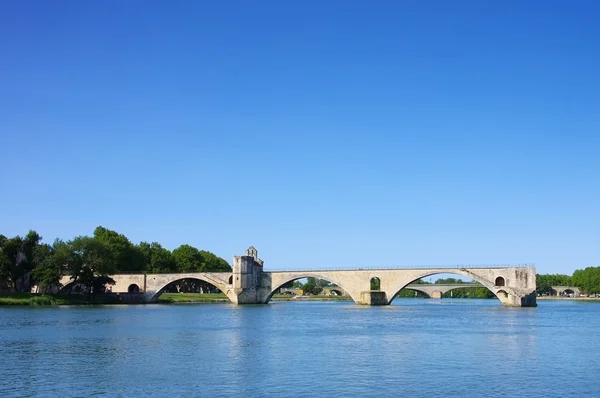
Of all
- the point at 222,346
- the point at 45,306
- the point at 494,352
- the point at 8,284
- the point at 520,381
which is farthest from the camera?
the point at 8,284

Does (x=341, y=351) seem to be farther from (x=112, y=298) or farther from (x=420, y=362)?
(x=112, y=298)

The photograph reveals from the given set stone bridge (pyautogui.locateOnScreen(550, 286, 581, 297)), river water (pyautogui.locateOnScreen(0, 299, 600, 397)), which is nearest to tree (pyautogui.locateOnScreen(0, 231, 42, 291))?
river water (pyautogui.locateOnScreen(0, 299, 600, 397))

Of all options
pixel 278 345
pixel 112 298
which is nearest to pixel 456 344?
pixel 278 345

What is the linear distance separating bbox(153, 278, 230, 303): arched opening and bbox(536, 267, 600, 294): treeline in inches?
2884

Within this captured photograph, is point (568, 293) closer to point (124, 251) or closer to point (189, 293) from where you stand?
point (189, 293)

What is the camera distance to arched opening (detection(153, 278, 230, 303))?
10288 centimetres

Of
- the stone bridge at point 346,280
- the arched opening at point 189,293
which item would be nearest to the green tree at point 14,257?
the stone bridge at point 346,280

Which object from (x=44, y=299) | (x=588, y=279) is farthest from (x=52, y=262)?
(x=588, y=279)

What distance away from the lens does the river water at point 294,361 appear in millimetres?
23500

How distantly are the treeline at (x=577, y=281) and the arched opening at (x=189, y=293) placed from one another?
73.3 metres

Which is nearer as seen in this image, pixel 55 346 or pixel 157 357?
pixel 157 357

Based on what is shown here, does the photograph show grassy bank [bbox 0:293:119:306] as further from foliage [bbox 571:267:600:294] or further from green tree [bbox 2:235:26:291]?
foliage [bbox 571:267:600:294]

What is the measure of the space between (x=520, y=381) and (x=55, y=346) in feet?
75.0

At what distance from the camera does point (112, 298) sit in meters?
92.9
